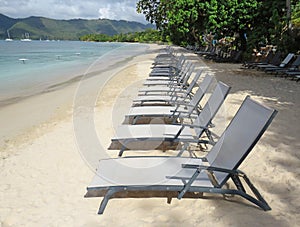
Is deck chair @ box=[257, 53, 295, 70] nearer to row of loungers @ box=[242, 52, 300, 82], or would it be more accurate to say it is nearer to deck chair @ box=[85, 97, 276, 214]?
row of loungers @ box=[242, 52, 300, 82]

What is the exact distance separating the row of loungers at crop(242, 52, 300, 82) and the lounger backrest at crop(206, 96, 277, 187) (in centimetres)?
731

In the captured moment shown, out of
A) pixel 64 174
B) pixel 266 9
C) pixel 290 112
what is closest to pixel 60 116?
pixel 64 174

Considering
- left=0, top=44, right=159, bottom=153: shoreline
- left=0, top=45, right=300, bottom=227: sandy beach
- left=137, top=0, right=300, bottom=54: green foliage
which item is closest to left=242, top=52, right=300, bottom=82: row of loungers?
left=137, top=0, right=300, bottom=54: green foliage

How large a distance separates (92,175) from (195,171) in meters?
1.53

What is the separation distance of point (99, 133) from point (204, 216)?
305 cm

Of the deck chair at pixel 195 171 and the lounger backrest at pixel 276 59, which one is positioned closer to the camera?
the deck chair at pixel 195 171

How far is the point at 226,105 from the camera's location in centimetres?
664

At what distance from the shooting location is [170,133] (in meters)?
4.14

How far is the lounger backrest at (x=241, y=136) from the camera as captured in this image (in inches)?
104

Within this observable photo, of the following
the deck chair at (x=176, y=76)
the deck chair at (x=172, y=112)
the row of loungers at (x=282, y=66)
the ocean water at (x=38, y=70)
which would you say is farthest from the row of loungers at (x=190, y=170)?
the ocean water at (x=38, y=70)

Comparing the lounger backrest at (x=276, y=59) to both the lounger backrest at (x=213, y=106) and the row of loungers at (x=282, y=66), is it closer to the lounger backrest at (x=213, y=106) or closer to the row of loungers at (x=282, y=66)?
the row of loungers at (x=282, y=66)

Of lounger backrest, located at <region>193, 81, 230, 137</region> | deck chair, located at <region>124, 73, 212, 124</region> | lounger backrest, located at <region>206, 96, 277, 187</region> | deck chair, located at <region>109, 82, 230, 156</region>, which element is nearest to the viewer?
lounger backrest, located at <region>206, 96, 277, 187</region>

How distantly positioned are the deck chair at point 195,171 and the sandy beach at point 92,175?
172mm

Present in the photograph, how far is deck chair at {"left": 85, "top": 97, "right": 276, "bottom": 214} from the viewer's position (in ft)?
8.82
